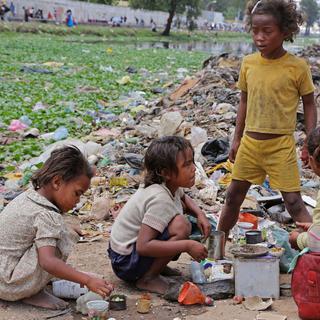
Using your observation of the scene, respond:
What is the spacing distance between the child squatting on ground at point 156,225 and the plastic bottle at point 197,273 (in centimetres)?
20

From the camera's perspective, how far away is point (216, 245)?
12.8 feet

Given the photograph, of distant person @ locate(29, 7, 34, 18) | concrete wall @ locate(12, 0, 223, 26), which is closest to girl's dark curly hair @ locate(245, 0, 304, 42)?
distant person @ locate(29, 7, 34, 18)

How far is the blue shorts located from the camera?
3527 millimetres

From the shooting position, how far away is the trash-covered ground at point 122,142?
3941 millimetres

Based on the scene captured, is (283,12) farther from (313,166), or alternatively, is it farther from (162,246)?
(162,246)

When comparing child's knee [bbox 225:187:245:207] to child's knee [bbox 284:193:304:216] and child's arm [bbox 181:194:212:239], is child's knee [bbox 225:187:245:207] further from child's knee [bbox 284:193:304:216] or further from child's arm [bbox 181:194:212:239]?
child's knee [bbox 284:193:304:216]

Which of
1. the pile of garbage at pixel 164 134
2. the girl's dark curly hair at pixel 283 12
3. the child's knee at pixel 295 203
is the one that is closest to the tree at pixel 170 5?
the pile of garbage at pixel 164 134

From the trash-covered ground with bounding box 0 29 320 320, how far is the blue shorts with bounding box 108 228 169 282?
11 cm

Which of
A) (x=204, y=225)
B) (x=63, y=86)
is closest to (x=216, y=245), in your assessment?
(x=204, y=225)

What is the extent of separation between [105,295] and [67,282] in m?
0.43

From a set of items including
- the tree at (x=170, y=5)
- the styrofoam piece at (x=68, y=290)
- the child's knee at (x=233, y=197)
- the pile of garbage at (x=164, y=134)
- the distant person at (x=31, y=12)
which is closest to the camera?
the styrofoam piece at (x=68, y=290)

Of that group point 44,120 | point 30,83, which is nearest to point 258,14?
point 44,120

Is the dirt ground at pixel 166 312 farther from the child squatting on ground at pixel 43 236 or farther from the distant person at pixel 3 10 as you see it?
the distant person at pixel 3 10

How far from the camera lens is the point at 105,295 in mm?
3148
